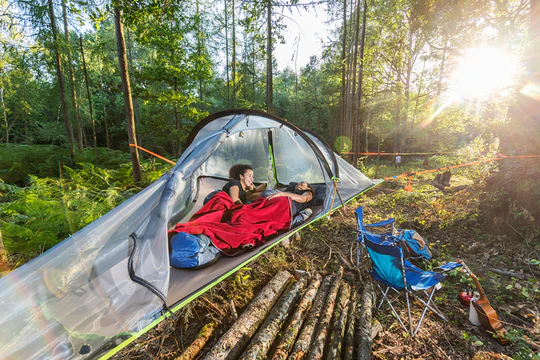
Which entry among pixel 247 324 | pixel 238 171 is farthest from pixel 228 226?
pixel 238 171

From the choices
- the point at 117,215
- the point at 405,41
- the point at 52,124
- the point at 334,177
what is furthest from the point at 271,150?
the point at 52,124

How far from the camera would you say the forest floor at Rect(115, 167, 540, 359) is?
1914 mm

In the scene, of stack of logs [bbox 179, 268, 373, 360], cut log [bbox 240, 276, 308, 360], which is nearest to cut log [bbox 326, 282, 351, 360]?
stack of logs [bbox 179, 268, 373, 360]

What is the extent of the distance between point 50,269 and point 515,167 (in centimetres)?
584

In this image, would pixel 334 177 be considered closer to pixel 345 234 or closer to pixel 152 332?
pixel 345 234

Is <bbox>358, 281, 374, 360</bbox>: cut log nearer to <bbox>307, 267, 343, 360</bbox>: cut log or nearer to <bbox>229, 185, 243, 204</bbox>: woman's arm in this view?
<bbox>307, 267, 343, 360</bbox>: cut log

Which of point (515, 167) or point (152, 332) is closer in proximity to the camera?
point (152, 332)

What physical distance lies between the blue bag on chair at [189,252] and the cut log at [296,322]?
36.5 inches

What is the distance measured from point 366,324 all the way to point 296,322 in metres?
0.62

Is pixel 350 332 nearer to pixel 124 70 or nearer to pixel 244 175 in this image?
pixel 244 175

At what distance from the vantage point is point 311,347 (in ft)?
5.94

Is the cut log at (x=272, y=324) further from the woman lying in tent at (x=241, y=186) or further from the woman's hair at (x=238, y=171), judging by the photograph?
the woman's hair at (x=238, y=171)

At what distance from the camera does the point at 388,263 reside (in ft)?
7.95

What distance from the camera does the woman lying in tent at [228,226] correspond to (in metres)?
2.35
